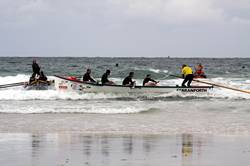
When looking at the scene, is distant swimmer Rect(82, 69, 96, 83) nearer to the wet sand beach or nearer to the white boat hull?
the white boat hull

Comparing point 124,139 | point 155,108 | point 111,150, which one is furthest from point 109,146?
point 155,108

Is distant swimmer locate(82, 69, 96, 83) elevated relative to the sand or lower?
elevated

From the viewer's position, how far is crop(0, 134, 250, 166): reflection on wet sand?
8039 millimetres

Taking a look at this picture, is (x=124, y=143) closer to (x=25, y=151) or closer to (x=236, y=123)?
(x=25, y=151)

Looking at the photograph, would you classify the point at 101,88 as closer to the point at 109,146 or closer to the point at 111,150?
the point at 109,146

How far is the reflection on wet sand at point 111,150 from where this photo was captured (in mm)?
8039

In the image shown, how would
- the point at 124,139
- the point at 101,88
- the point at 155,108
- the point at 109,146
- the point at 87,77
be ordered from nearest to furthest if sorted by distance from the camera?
the point at 109,146 < the point at 124,139 < the point at 155,108 < the point at 101,88 < the point at 87,77

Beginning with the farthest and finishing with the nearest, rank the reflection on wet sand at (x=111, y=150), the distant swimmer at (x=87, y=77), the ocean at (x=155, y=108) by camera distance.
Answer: the distant swimmer at (x=87, y=77), the ocean at (x=155, y=108), the reflection on wet sand at (x=111, y=150)

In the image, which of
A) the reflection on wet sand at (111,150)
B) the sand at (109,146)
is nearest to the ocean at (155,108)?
the sand at (109,146)

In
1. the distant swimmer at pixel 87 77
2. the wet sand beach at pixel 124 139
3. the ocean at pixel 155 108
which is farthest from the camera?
the distant swimmer at pixel 87 77

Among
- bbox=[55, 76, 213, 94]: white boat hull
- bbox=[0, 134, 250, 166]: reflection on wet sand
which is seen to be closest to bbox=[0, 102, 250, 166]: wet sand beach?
bbox=[0, 134, 250, 166]: reflection on wet sand

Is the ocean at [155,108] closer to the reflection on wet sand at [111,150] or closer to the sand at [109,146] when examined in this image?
the sand at [109,146]

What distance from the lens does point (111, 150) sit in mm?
9070

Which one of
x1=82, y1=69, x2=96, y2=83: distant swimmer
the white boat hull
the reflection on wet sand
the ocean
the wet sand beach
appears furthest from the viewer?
x1=82, y1=69, x2=96, y2=83: distant swimmer
